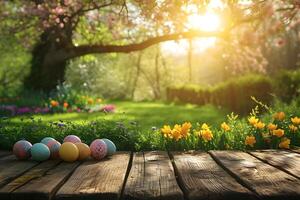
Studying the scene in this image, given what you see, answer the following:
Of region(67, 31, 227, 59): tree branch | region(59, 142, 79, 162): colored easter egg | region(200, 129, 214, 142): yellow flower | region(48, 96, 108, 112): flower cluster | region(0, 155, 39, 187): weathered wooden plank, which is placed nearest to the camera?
region(0, 155, 39, 187): weathered wooden plank

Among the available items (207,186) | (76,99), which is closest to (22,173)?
(207,186)

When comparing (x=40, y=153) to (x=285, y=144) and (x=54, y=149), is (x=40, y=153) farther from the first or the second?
(x=285, y=144)

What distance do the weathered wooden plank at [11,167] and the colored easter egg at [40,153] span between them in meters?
0.07

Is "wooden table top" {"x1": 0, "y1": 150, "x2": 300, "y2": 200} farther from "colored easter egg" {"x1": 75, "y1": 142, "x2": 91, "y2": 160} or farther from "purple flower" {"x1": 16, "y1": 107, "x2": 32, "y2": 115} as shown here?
"purple flower" {"x1": 16, "y1": 107, "x2": 32, "y2": 115}

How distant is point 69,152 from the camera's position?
185 inches

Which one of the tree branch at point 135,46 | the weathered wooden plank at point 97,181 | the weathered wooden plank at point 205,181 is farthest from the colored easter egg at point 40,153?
the tree branch at point 135,46

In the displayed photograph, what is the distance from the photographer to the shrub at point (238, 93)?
15.0 metres

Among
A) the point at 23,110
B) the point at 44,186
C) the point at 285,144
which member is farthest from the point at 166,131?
the point at 23,110

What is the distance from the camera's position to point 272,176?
3719 mm

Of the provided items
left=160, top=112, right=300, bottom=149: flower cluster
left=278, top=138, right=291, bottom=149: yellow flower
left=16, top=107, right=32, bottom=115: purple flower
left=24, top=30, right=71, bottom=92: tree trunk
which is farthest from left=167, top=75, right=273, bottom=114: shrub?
left=16, top=107, right=32, bottom=115: purple flower

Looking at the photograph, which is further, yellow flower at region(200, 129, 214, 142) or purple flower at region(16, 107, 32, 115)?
purple flower at region(16, 107, 32, 115)

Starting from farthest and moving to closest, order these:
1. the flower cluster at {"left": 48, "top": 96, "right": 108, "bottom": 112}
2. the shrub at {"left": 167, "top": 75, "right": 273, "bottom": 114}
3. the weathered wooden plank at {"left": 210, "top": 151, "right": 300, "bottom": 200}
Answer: the flower cluster at {"left": 48, "top": 96, "right": 108, "bottom": 112} → the shrub at {"left": 167, "top": 75, "right": 273, "bottom": 114} → the weathered wooden plank at {"left": 210, "top": 151, "right": 300, "bottom": 200}

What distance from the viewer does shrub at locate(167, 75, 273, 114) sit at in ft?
49.3

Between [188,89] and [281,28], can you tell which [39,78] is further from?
[281,28]
